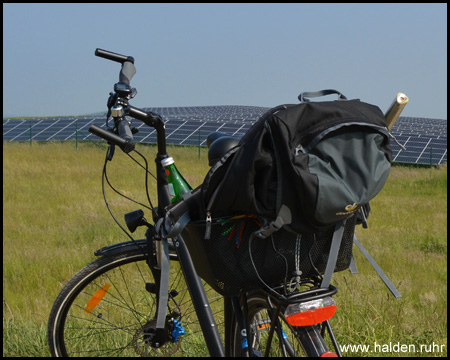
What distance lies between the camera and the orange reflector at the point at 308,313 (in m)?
1.88

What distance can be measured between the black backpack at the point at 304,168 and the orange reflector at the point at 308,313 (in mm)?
237

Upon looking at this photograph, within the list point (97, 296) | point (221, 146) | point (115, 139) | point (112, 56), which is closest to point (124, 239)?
point (97, 296)

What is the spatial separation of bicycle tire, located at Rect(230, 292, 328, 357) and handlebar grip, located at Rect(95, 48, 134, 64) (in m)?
1.21

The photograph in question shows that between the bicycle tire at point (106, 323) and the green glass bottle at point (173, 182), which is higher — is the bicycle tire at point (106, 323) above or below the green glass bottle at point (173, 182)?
below

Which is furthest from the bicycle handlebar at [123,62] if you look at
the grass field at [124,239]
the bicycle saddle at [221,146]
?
the grass field at [124,239]

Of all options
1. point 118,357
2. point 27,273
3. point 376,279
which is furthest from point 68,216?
point 118,357

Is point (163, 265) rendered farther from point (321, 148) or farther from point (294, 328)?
point (321, 148)

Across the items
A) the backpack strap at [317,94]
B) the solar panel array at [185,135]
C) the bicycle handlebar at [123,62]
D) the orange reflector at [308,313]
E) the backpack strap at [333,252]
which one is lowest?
the solar panel array at [185,135]

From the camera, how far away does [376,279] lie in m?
5.02

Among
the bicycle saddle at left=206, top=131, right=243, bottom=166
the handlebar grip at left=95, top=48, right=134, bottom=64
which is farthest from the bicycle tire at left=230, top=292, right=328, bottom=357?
the handlebar grip at left=95, top=48, right=134, bottom=64

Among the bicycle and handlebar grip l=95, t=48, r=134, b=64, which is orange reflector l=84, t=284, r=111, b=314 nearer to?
the bicycle

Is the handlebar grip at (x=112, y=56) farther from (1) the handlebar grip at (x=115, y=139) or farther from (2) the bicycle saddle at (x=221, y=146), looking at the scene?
(2) the bicycle saddle at (x=221, y=146)

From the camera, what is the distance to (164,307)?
2201 millimetres

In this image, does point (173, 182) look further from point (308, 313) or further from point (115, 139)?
point (308, 313)
